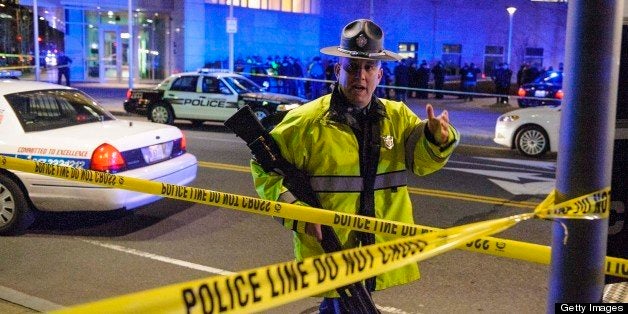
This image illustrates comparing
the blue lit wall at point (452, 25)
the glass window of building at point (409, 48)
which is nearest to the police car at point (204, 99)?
the blue lit wall at point (452, 25)

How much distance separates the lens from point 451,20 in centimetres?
4256

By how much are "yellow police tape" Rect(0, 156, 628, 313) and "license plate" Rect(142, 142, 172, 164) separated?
4377mm

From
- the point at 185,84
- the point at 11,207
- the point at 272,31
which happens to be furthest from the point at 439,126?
the point at 272,31

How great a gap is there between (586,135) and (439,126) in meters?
0.81

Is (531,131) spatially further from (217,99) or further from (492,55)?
(492,55)

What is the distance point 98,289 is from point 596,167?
4.38 meters

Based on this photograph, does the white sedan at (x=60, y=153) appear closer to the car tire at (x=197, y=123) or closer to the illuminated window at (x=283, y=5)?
the car tire at (x=197, y=123)

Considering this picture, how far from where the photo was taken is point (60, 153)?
6.72 meters

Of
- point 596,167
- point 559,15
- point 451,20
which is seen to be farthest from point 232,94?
point 559,15

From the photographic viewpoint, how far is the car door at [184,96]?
16.8m

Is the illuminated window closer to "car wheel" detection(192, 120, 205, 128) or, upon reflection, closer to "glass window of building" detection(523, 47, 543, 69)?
"glass window of building" detection(523, 47, 543, 69)

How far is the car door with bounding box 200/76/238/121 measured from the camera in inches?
644

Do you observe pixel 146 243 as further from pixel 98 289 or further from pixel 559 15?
pixel 559 15

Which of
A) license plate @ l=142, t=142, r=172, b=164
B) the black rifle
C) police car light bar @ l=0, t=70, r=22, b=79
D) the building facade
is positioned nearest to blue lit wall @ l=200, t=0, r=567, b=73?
the building facade
